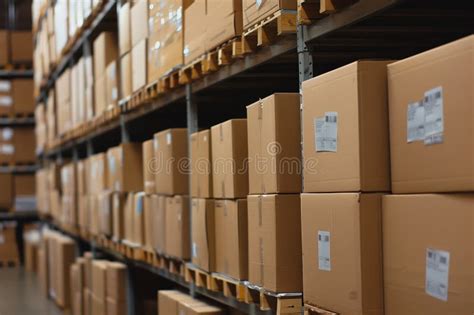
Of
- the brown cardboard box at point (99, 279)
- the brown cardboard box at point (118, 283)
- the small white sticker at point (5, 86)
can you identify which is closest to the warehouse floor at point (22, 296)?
the brown cardboard box at point (99, 279)

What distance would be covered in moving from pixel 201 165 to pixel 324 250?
180 cm

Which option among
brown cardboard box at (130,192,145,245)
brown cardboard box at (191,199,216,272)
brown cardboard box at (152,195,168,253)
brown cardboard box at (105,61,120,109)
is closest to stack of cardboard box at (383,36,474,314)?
brown cardboard box at (191,199,216,272)

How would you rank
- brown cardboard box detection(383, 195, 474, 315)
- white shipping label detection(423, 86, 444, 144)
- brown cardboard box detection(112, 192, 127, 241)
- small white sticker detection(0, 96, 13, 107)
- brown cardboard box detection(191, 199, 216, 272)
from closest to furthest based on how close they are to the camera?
brown cardboard box detection(383, 195, 474, 315) → white shipping label detection(423, 86, 444, 144) → brown cardboard box detection(191, 199, 216, 272) → brown cardboard box detection(112, 192, 127, 241) → small white sticker detection(0, 96, 13, 107)

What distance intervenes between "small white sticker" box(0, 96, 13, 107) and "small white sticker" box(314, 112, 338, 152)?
43.7 feet

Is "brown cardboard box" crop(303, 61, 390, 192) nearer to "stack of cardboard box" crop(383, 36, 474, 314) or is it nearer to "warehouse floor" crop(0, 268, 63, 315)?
"stack of cardboard box" crop(383, 36, 474, 314)

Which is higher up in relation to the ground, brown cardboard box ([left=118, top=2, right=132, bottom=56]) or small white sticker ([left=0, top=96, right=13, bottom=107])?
small white sticker ([left=0, top=96, right=13, bottom=107])

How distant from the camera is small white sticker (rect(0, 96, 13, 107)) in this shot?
15.5 meters

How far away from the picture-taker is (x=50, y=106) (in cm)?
1203

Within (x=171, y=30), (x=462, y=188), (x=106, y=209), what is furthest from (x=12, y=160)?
(x=462, y=188)

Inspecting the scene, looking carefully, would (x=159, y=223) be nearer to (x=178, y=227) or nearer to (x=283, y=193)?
(x=178, y=227)

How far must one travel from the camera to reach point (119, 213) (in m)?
7.18

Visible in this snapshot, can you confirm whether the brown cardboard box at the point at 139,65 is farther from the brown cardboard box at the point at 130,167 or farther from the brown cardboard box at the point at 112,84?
the brown cardboard box at the point at 112,84

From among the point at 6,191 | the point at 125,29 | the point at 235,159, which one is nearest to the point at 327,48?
the point at 235,159

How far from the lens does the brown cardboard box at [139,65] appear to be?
605cm
